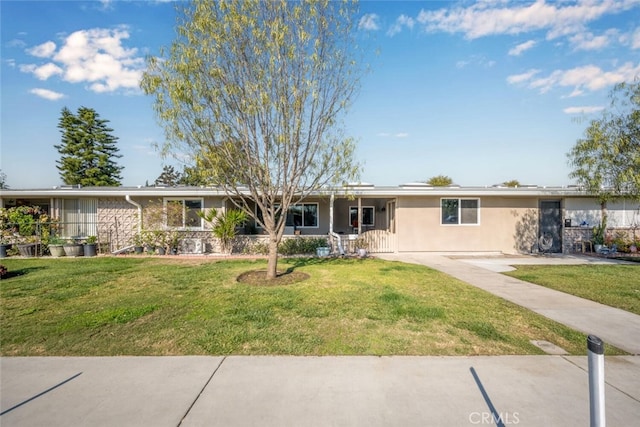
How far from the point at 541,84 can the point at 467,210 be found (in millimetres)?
5556

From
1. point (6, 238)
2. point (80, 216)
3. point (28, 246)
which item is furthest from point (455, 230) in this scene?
point (6, 238)

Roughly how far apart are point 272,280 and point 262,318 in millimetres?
2659

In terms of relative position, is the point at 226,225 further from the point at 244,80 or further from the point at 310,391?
the point at 310,391

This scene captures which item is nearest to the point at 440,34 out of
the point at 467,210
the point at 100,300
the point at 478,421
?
the point at 467,210

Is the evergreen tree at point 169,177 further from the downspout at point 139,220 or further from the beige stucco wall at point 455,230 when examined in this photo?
the beige stucco wall at point 455,230

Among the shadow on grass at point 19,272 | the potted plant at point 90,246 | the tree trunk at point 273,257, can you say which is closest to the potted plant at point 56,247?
the potted plant at point 90,246

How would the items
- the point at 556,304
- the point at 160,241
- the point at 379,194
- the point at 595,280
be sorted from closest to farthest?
1. the point at 556,304
2. the point at 595,280
3. the point at 379,194
4. the point at 160,241

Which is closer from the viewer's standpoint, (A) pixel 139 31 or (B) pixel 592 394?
(B) pixel 592 394

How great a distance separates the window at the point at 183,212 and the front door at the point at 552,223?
1580cm

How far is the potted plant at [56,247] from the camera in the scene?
11828mm

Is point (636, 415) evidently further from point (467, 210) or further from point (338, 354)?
point (467, 210)

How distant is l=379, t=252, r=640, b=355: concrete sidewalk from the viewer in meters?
4.18

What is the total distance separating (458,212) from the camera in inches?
520

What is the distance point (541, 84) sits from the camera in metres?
11.2
